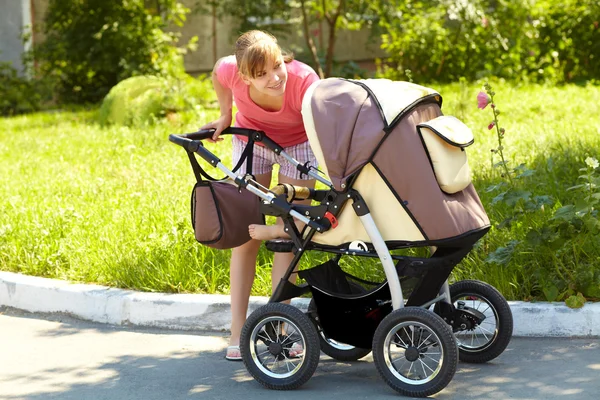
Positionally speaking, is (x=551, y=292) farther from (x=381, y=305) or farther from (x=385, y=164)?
(x=385, y=164)

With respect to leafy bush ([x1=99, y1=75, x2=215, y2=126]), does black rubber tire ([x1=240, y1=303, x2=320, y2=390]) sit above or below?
below

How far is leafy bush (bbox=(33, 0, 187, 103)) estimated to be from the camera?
14.2m

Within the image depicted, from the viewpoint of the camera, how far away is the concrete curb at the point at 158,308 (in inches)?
185

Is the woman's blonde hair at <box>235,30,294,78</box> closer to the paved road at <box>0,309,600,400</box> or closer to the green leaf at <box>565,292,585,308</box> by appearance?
the paved road at <box>0,309,600,400</box>

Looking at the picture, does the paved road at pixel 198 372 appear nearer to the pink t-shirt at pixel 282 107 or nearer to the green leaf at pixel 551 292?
the green leaf at pixel 551 292

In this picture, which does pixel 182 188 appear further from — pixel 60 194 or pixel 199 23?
pixel 199 23

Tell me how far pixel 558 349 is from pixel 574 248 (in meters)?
0.69

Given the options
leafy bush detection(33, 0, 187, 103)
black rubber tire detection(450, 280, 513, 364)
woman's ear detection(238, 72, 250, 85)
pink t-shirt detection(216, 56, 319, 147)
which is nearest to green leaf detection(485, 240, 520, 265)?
black rubber tire detection(450, 280, 513, 364)

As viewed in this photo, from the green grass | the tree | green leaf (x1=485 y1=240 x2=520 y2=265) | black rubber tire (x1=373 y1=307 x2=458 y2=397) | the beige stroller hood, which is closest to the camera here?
black rubber tire (x1=373 y1=307 x2=458 y2=397)

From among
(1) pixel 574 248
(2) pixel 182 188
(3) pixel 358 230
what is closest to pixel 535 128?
(2) pixel 182 188

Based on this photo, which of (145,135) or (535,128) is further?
(145,135)

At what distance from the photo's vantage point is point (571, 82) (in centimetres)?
1299

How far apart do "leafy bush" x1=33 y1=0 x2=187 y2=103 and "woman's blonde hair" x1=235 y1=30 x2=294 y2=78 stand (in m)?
9.61

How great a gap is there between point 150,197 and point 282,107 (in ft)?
9.21
